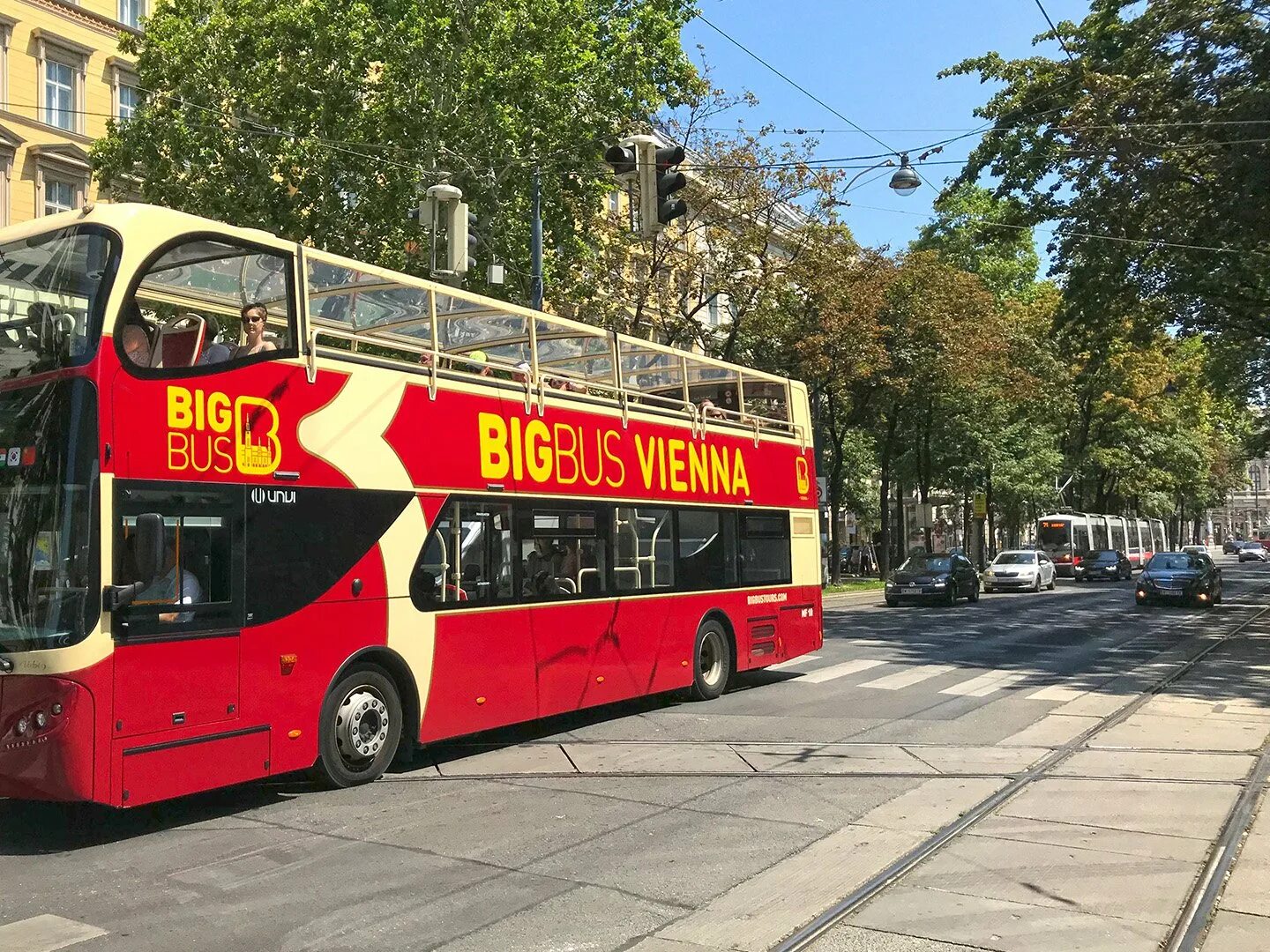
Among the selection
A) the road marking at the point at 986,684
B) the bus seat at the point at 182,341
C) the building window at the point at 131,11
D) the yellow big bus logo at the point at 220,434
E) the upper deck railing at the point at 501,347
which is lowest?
the road marking at the point at 986,684

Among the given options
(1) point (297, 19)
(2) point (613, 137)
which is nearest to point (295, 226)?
(1) point (297, 19)

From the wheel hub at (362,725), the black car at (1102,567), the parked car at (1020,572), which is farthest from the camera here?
the black car at (1102,567)

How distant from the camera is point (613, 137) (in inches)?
987

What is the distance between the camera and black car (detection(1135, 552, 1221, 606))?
3022 cm

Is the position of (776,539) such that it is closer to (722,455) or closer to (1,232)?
(722,455)

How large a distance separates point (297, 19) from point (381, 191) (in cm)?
414

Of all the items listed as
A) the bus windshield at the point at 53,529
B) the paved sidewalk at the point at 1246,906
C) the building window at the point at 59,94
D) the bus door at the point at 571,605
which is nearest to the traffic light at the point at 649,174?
the bus door at the point at 571,605

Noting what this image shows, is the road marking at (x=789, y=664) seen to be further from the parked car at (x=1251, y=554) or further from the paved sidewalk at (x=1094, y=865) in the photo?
the parked car at (x=1251, y=554)

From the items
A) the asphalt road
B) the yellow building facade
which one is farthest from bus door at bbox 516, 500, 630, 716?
the yellow building facade

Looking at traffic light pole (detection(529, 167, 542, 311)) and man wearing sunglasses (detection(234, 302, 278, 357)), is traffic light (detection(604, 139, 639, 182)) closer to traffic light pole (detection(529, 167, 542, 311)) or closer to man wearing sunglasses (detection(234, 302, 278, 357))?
man wearing sunglasses (detection(234, 302, 278, 357))

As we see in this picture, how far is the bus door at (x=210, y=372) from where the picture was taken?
22.6ft

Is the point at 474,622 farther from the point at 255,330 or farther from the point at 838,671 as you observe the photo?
the point at 838,671

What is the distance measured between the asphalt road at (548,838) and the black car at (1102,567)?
42.2 meters

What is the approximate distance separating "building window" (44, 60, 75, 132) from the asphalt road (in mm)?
27400
